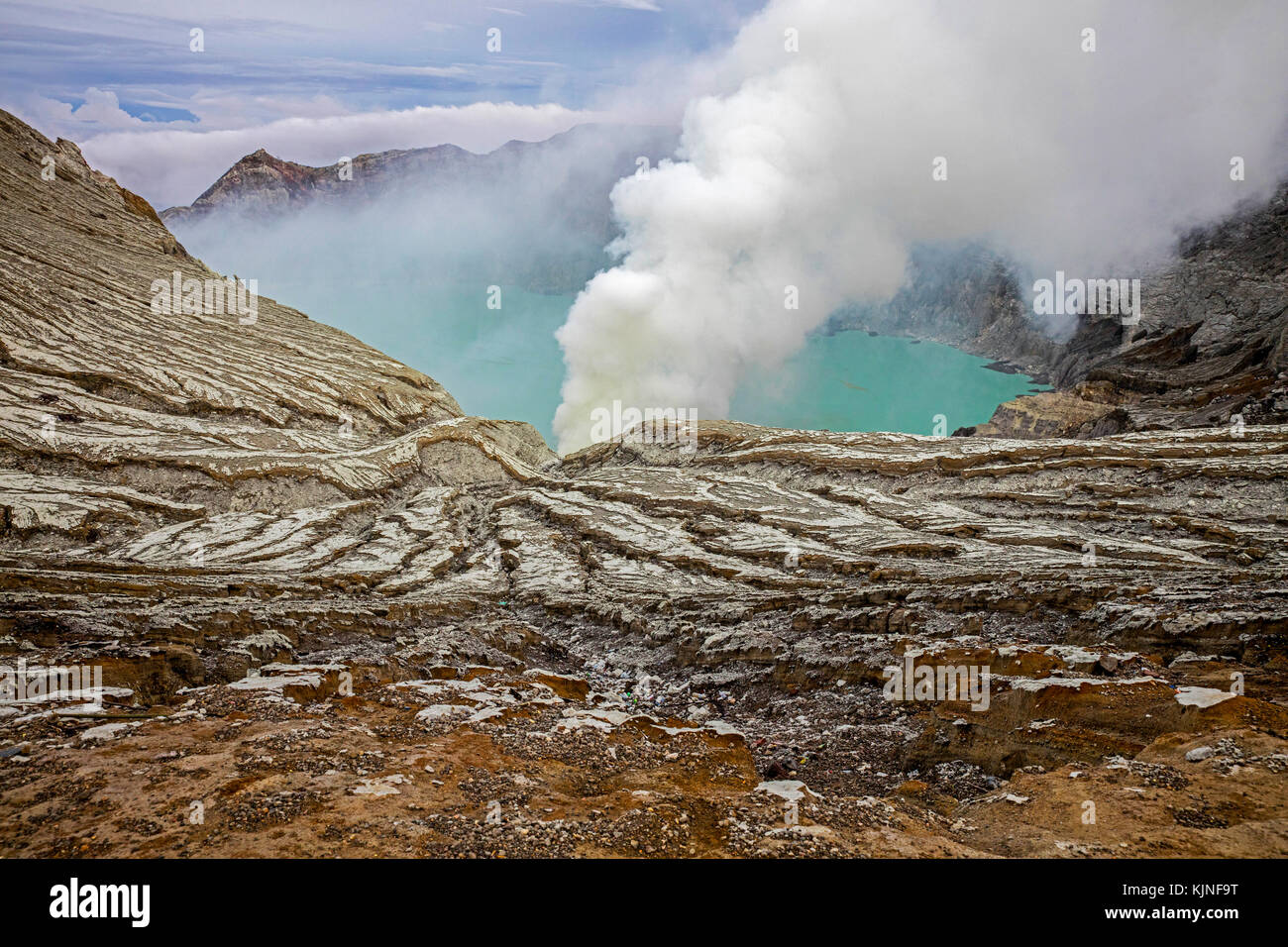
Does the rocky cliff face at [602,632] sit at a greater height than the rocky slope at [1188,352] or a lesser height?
lesser

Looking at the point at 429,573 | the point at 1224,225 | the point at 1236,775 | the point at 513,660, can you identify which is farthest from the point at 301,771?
the point at 1224,225

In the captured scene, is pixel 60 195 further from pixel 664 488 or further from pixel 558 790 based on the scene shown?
pixel 558 790

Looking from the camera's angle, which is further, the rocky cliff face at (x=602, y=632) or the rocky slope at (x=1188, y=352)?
the rocky slope at (x=1188, y=352)

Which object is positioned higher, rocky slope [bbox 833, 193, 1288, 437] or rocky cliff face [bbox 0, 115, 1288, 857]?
rocky slope [bbox 833, 193, 1288, 437]

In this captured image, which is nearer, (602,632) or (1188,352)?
(602,632)

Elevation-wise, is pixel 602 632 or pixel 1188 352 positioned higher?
pixel 1188 352

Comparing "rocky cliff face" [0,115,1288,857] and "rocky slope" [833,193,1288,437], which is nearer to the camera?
"rocky cliff face" [0,115,1288,857]
